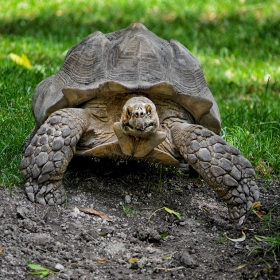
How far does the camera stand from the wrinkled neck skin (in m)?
3.68

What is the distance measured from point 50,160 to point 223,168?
3.55 feet

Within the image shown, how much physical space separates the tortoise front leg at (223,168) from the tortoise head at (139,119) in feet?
1.01

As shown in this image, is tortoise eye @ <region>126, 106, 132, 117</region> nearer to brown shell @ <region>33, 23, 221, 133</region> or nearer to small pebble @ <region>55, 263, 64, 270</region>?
brown shell @ <region>33, 23, 221, 133</region>

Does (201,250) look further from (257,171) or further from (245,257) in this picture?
(257,171)

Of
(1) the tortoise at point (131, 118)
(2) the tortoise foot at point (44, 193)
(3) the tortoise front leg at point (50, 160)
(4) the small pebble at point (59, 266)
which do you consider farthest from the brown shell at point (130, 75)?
(4) the small pebble at point (59, 266)

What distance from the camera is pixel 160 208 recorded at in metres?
A: 4.07

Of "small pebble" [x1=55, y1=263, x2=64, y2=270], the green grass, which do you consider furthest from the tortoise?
"small pebble" [x1=55, y1=263, x2=64, y2=270]

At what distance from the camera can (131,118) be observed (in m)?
3.69

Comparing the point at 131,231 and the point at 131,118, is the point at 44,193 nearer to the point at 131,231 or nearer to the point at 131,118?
the point at 131,231

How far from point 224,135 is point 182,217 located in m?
1.40

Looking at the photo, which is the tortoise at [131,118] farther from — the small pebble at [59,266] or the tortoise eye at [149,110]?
the small pebble at [59,266]

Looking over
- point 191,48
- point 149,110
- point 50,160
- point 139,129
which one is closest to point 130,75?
point 149,110

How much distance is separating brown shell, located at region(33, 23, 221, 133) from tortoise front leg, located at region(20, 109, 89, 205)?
341mm

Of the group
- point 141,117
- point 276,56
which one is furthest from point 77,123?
point 276,56
